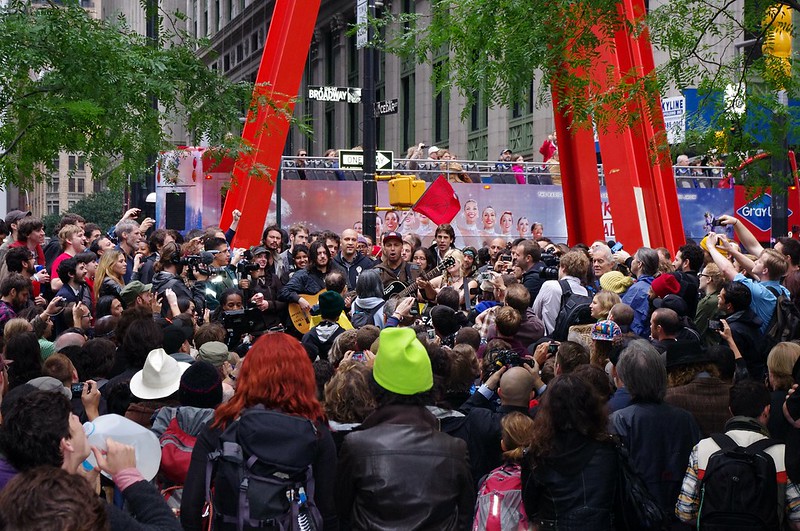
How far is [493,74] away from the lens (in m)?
9.71

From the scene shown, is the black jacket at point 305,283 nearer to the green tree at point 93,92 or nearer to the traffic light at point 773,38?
the green tree at point 93,92

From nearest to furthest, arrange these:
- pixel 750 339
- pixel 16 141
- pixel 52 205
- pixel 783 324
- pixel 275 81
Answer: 1. pixel 750 339
2. pixel 783 324
3. pixel 16 141
4. pixel 275 81
5. pixel 52 205

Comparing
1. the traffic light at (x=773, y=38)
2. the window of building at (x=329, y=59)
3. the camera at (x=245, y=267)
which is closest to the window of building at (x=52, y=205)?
the window of building at (x=329, y=59)

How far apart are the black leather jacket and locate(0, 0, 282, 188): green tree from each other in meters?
5.63

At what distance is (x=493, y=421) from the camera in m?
5.77

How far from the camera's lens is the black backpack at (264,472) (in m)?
4.37

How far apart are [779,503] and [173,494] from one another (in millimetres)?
3007

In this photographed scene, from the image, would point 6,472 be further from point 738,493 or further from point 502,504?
point 738,493

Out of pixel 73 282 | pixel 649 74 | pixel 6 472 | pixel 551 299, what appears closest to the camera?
pixel 6 472

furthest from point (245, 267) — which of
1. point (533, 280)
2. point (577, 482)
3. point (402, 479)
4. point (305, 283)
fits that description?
point (402, 479)

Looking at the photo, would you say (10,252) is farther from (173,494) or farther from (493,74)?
(173,494)

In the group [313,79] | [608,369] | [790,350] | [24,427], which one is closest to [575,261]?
[608,369]

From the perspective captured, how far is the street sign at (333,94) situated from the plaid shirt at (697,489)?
12.5 m

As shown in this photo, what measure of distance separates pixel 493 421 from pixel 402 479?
1.52 m
